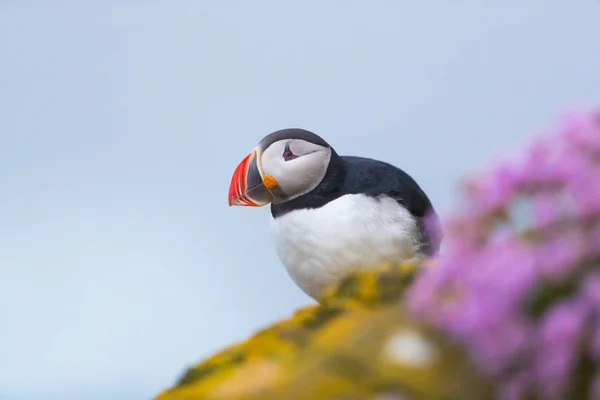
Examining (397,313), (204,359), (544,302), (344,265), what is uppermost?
(344,265)

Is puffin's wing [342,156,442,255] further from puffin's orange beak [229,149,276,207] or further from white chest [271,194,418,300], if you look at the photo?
puffin's orange beak [229,149,276,207]

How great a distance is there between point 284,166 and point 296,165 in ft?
0.20

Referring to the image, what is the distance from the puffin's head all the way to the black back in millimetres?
46

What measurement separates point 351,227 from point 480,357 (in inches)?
89.8

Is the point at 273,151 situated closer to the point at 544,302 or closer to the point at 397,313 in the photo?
the point at 397,313

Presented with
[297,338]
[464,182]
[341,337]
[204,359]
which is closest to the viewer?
[464,182]

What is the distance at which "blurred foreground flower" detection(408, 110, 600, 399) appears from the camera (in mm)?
2057

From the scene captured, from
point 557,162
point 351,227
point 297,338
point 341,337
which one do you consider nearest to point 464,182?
point 557,162

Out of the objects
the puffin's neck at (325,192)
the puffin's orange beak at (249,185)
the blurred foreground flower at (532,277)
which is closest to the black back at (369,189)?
the puffin's neck at (325,192)

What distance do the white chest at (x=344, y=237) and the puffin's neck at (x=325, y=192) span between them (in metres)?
0.04

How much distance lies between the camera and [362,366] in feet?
7.69

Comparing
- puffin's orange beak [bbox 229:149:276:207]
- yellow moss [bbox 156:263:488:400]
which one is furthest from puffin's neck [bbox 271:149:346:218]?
yellow moss [bbox 156:263:488:400]

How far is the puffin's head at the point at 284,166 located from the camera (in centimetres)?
461

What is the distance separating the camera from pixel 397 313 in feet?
8.29
